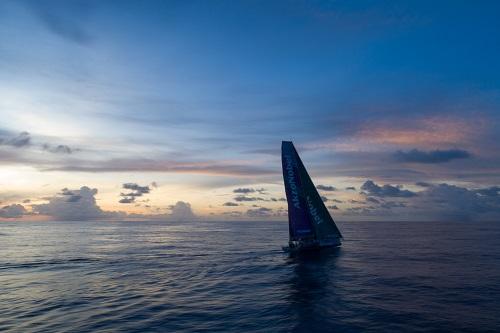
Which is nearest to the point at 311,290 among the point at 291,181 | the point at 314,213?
the point at 314,213

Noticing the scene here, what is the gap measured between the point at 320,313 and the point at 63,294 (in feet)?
79.3

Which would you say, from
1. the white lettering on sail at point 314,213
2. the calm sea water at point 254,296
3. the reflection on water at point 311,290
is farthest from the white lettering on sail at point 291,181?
the calm sea water at point 254,296

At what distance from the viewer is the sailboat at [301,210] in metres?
61.9

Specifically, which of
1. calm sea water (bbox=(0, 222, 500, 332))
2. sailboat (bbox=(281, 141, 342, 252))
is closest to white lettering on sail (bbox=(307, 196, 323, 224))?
sailboat (bbox=(281, 141, 342, 252))

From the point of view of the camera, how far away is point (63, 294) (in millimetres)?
35531

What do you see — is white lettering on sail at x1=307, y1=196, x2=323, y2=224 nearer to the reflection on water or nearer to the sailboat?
the sailboat

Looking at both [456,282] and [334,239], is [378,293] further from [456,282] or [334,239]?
[334,239]

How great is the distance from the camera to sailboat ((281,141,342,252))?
61.9 metres

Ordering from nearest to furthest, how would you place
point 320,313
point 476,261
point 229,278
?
point 320,313, point 229,278, point 476,261

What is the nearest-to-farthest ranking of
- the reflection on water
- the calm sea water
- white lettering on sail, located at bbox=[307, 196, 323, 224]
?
the calm sea water, the reflection on water, white lettering on sail, located at bbox=[307, 196, 323, 224]

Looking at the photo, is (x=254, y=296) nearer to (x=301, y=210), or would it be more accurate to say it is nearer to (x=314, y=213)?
(x=301, y=210)

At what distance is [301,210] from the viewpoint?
204ft

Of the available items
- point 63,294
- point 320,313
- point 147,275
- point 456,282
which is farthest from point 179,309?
point 456,282

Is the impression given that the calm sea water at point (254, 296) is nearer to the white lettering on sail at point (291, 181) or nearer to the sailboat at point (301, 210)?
the sailboat at point (301, 210)
